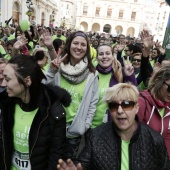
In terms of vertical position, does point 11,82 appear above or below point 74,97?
above

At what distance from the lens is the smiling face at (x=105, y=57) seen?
2718 millimetres

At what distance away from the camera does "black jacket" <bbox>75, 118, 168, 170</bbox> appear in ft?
4.81

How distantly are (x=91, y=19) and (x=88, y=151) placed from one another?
6289 cm

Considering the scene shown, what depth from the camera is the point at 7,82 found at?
1.59 m

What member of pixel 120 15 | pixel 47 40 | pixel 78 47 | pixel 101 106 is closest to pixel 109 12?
pixel 120 15

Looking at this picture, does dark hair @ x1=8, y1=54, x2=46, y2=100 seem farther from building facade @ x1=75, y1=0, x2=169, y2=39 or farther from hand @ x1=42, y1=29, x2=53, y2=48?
building facade @ x1=75, y1=0, x2=169, y2=39

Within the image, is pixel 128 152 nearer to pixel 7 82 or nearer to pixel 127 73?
pixel 7 82

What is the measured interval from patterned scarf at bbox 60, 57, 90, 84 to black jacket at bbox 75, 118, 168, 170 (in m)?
0.84

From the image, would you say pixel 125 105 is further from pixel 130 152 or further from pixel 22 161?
pixel 22 161

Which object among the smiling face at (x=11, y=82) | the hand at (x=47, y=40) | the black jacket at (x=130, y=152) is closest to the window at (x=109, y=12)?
the hand at (x=47, y=40)

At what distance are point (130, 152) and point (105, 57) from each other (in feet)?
5.13

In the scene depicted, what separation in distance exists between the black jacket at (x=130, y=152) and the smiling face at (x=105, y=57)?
1.31m

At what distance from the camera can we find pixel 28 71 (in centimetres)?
161

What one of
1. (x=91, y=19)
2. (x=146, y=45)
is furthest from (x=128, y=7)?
(x=146, y=45)
